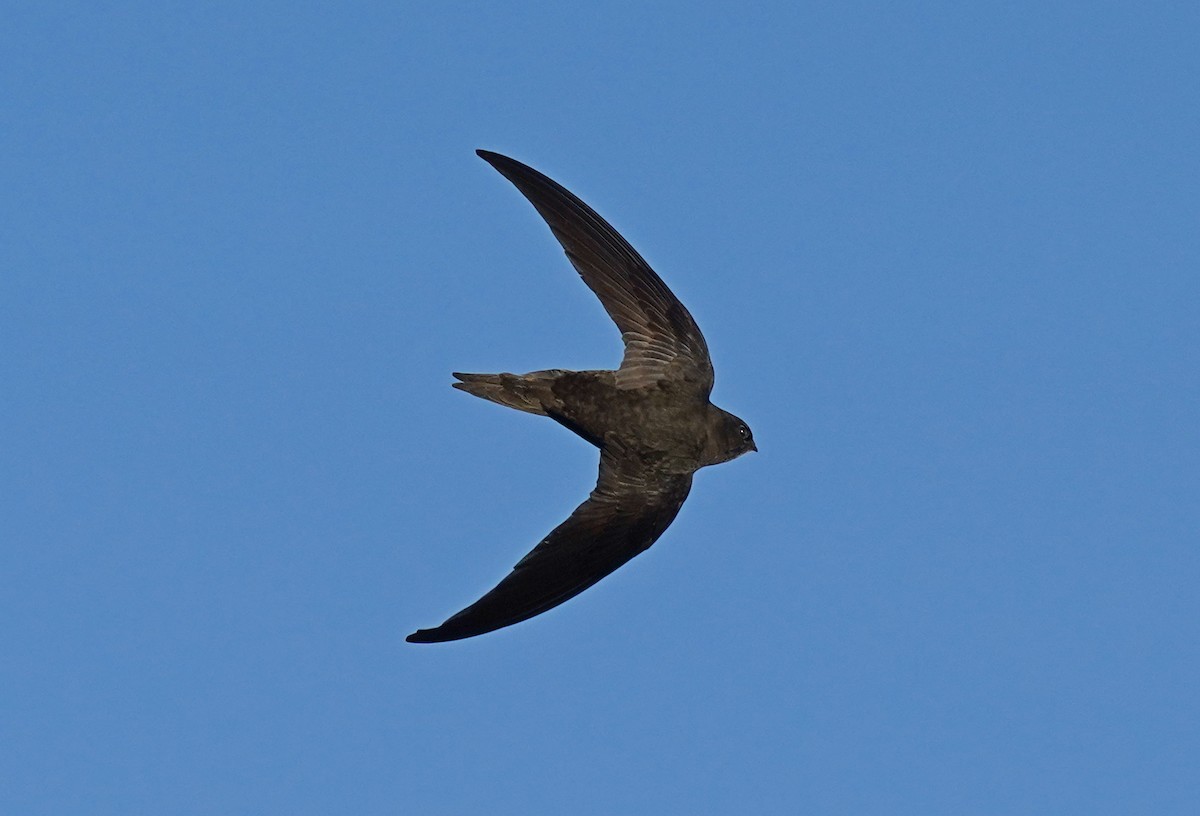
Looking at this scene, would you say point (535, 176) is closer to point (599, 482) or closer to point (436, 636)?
point (599, 482)

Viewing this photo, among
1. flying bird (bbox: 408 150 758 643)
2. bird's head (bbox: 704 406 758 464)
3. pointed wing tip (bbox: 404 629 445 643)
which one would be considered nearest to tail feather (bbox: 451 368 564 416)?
flying bird (bbox: 408 150 758 643)

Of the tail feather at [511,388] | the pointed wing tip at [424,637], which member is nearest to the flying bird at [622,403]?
the tail feather at [511,388]

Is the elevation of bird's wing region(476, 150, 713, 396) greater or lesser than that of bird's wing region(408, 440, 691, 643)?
greater

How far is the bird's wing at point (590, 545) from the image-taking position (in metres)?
12.8

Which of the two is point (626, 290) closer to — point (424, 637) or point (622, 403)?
point (622, 403)

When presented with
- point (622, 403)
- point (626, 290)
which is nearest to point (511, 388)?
point (622, 403)

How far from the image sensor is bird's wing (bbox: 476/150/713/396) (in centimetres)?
1420

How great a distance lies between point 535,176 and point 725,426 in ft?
9.22

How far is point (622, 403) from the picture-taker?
46.1 ft

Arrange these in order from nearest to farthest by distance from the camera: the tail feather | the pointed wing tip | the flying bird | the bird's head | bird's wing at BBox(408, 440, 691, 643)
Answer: the pointed wing tip → bird's wing at BBox(408, 440, 691, 643) → the flying bird → the tail feather → the bird's head

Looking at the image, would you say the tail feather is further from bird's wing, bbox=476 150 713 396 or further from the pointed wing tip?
the pointed wing tip

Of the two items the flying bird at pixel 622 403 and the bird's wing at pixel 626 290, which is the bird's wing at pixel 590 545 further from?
the bird's wing at pixel 626 290

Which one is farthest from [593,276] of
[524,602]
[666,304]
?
[524,602]

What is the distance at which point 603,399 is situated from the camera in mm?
14008
